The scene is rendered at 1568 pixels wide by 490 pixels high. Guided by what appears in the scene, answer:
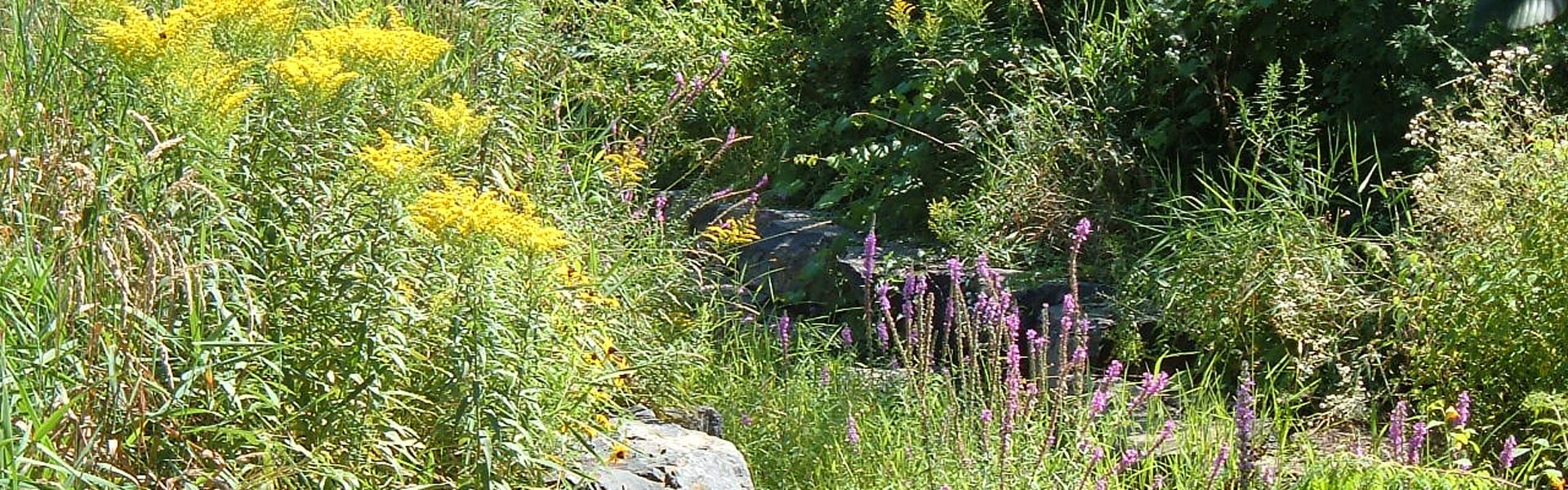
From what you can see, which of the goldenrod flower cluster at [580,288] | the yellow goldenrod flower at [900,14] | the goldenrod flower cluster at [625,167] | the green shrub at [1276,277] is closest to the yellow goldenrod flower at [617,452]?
the goldenrod flower cluster at [580,288]

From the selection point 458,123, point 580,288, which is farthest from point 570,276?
point 458,123

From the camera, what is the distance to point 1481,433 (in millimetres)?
4418

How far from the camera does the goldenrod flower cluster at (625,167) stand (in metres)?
4.83

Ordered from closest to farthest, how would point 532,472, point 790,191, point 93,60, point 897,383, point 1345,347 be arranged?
point 532,472 → point 93,60 → point 897,383 → point 1345,347 → point 790,191

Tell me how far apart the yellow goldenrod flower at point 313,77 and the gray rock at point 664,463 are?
852 mm

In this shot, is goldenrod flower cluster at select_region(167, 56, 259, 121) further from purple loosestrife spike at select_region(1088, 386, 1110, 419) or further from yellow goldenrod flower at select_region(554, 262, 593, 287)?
purple loosestrife spike at select_region(1088, 386, 1110, 419)

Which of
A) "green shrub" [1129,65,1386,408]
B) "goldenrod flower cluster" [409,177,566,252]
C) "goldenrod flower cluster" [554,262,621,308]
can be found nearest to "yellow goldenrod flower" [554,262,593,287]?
"goldenrod flower cluster" [554,262,621,308]

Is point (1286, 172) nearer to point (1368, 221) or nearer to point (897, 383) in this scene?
A: point (1368, 221)

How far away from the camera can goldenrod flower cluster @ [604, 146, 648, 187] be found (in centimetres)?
483

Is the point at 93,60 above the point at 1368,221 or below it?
above

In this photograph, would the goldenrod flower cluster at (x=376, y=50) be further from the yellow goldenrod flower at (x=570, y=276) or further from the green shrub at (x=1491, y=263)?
the green shrub at (x=1491, y=263)

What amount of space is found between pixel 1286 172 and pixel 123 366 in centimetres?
407

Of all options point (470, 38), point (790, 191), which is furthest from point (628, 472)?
point (790, 191)

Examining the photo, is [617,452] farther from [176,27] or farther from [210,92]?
[176,27]
